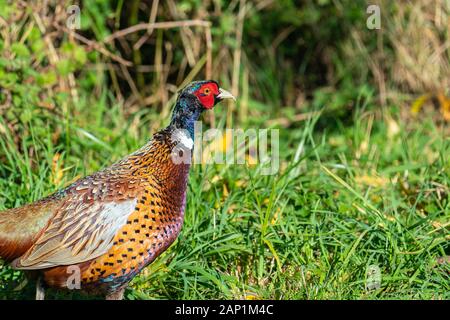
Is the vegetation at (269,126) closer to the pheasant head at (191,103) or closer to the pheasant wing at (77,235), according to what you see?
the pheasant wing at (77,235)

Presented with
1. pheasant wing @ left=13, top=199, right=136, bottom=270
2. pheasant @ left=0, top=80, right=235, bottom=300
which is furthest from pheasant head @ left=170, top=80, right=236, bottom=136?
pheasant wing @ left=13, top=199, right=136, bottom=270

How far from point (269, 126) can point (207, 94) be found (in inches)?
87.2

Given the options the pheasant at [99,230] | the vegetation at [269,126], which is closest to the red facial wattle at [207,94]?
the pheasant at [99,230]

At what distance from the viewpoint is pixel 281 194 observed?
491 cm

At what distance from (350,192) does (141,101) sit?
2.78 metres

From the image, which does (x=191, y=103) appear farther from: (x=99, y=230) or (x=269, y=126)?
(x=269, y=126)

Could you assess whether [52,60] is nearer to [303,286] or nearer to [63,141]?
[63,141]

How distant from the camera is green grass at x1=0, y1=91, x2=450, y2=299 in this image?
4.21m

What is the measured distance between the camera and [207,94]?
171 inches

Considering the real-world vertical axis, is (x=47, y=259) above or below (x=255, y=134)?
below

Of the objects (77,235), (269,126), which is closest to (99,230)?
(77,235)

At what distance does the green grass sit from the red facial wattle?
653 millimetres

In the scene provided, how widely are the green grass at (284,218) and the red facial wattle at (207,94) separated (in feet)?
2.14
